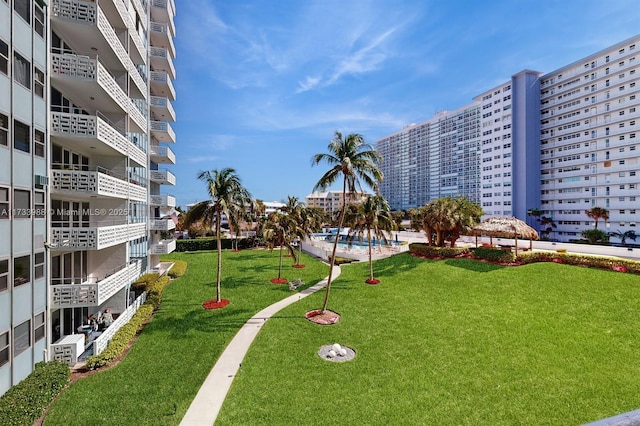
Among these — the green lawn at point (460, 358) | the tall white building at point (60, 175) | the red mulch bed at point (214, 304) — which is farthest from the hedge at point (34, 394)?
the red mulch bed at point (214, 304)

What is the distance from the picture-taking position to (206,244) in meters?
53.4

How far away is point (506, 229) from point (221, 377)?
2922cm

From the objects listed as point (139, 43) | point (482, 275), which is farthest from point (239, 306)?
point (139, 43)

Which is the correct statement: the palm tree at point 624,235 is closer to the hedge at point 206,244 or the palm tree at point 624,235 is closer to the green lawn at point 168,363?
the green lawn at point 168,363

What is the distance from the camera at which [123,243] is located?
64.7 ft

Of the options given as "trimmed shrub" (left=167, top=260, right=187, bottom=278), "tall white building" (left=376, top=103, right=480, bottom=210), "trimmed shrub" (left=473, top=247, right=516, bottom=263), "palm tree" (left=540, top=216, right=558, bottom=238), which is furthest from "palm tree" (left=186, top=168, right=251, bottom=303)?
"tall white building" (left=376, top=103, right=480, bottom=210)

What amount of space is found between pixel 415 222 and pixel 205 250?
36.8 m

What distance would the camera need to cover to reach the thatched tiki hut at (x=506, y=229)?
97.2ft

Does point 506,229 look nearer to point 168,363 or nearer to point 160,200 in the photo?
point 168,363

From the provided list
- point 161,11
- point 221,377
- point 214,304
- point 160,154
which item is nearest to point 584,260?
point 221,377

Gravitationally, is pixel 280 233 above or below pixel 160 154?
below

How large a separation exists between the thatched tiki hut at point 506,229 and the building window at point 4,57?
118 ft

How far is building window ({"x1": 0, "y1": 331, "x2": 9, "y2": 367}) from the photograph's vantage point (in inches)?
410

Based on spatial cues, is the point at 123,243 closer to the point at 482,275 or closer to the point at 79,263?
the point at 79,263
